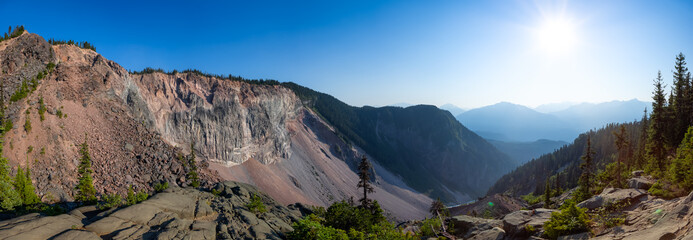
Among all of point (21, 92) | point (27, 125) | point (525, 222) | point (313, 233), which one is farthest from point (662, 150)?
point (21, 92)

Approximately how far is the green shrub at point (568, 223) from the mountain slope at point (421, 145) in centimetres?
13786

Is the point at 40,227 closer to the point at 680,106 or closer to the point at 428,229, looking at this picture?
the point at 428,229

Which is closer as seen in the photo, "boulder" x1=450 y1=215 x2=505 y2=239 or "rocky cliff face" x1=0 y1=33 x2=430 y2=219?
"boulder" x1=450 y1=215 x2=505 y2=239

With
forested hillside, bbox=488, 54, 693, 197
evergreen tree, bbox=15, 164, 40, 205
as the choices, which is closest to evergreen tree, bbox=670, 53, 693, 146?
forested hillside, bbox=488, 54, 693, 197

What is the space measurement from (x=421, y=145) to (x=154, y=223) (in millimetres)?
184367

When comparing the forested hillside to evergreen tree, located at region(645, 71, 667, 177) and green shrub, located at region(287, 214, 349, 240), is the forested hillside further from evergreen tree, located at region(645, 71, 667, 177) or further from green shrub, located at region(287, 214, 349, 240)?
green shrub, located at region(287, 214, 349, 240)

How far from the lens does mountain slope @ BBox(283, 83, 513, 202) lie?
164m

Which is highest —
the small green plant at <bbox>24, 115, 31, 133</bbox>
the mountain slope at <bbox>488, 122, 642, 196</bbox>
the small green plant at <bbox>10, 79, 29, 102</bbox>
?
the small green plant at <bbox>10, 79, 29, 102</bbox>

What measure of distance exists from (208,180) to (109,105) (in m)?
20.1

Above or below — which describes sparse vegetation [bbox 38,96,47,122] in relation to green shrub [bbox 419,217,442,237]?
above

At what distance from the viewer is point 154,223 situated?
53.1 feet

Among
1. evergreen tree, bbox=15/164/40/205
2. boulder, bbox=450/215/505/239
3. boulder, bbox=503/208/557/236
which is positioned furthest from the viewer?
evergreen tree, bbox=15/164/40/205

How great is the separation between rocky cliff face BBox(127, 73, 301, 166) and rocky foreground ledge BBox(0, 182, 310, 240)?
142ft

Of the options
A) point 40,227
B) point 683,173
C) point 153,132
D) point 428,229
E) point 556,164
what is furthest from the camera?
point 556,164
